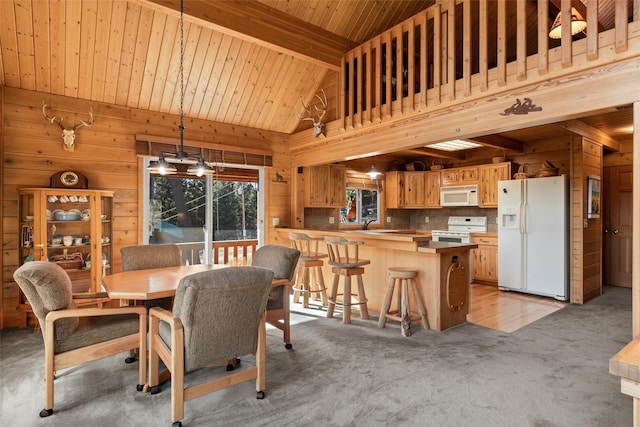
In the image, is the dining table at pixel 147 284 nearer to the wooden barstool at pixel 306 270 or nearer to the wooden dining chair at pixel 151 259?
the wooden dining chair at pixel 151 259

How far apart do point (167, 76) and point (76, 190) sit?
1.74m

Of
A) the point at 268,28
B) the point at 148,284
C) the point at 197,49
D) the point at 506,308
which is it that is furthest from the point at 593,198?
the point at 148,284

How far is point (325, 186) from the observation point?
6270mm

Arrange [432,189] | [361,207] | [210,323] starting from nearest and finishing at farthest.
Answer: [210,323] < [432,189] < [361,207]

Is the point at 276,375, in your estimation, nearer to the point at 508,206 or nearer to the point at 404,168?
the point at 508,206

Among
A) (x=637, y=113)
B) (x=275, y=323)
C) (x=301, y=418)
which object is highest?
(x=637, y=113)

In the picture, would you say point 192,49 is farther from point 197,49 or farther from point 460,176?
point 460,176

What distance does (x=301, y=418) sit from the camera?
2.20 metres

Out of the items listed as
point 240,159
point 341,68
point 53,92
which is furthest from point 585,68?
point 53,92

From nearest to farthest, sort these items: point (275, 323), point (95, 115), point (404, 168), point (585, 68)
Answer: point (585, 68) → point (275, 323) → point (95, 115) → point (404, 168)

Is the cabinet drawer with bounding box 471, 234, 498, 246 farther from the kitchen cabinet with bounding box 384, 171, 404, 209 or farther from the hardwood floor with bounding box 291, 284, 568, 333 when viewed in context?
the kitchen cabinet with bounding box 384, 171, 404, 209

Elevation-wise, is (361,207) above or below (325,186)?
below

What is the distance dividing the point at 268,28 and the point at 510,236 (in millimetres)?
4648

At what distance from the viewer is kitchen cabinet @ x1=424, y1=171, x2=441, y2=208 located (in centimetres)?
716
